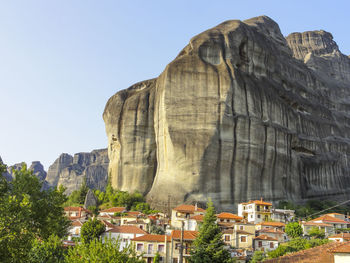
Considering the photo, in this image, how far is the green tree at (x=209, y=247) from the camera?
98.6 ft

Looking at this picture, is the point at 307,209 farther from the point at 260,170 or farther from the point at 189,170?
the point at 189,170

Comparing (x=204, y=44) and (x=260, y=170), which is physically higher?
(x=204, y=44)

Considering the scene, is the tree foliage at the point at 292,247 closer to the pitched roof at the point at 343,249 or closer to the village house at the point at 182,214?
the village house at the point at 182,214

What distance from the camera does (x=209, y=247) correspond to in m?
30.5

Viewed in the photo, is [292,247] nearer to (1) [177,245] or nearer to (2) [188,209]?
(1) [177,245]

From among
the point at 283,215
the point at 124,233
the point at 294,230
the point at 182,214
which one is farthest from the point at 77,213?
the point at 294,230

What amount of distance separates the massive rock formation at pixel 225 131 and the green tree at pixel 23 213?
34043 millimetres

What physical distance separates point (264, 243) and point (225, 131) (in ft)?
76.4

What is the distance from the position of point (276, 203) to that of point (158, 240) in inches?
1233

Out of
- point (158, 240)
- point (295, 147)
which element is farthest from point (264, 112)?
point (158, 240)

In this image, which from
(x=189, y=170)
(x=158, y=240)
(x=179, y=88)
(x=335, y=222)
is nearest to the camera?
(x=158, y=240)

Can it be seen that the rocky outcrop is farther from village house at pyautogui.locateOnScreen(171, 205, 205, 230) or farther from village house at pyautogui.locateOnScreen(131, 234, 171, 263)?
village house at pyautogui.locateOnScreen(131, 234, 171, 263)

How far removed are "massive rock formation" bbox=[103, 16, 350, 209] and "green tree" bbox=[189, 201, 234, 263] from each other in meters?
24.0

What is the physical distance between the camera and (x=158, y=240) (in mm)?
36406
